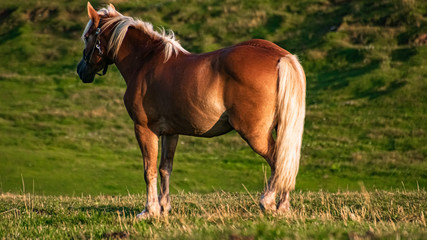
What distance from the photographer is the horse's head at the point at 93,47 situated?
9.46 meters

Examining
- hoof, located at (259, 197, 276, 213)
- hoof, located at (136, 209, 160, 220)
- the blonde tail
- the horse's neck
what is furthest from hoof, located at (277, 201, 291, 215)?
the horse's neck

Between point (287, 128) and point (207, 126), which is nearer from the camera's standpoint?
point (287, 128)

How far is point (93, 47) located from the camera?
31.5ft

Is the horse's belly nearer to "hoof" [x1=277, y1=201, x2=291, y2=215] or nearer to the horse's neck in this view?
the horse's neck

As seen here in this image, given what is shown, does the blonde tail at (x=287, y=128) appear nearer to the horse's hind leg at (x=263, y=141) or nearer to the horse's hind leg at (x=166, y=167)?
the horse's hind leg at (x=263, y=141)

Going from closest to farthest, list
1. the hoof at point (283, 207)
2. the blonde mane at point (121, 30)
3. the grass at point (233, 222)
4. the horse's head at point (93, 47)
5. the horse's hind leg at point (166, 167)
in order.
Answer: the grass at point (233, 222)
the hoof at point (283, 207)
the horse's hind leg at point (166, 167)
the blonde mane at point (121, 30)
the horse's head at point (93, 47)

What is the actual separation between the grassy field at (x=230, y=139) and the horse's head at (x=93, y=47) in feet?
8.27

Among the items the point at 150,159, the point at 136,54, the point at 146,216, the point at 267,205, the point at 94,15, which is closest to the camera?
the point at 267,205

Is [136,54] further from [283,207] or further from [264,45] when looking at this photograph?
[283,207]

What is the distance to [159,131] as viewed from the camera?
8.70 meters

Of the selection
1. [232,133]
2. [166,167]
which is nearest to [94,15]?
[166,167]

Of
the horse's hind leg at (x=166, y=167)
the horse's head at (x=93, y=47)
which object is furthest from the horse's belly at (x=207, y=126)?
the horse's head at (x=93, y=47)

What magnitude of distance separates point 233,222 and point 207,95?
7.05 feet

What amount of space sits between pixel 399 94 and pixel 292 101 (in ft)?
88.1
